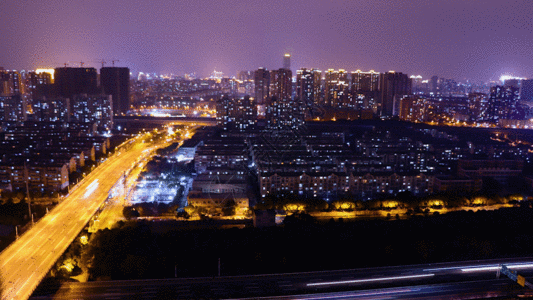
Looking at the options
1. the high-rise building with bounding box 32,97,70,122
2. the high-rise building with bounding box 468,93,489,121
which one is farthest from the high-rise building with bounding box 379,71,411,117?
the high-rise building with bounding box 32,97,70,122

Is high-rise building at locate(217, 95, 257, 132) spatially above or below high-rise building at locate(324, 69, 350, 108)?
below

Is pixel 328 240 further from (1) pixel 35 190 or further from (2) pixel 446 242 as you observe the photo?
(1) pixel 35 190

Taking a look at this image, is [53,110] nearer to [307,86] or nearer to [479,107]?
[307,86]

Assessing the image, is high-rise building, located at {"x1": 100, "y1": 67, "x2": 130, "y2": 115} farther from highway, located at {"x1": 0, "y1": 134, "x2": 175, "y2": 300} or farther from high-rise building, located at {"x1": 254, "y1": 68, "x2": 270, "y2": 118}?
highway, located at {"x1": 0, "y1": 134, "x2": 175, "y2": 300}

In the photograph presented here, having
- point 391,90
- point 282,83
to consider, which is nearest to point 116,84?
point 282,83

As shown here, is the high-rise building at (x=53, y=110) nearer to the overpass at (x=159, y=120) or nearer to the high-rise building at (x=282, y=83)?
the overpass at (x=159, y=120)
